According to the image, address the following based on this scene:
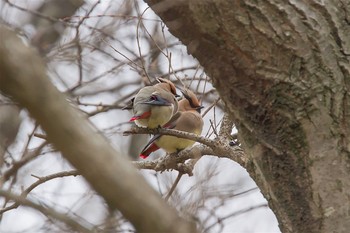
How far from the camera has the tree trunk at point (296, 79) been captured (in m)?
2.71

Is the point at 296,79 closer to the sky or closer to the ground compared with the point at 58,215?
closer to the sky

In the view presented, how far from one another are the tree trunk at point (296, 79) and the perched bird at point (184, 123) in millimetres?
3218

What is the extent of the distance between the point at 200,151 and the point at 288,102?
5.26 feet

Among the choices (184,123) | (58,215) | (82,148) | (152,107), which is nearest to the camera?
(82,148)

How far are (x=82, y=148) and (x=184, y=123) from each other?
15.6 ft

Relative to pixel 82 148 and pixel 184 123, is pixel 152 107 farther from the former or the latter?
pixel 82 148

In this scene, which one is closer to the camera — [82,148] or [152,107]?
[82,148]

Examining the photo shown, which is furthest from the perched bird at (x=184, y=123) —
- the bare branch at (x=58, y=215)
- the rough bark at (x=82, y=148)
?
the rough bark at (x=82, y=148)

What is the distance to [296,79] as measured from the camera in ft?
8.97

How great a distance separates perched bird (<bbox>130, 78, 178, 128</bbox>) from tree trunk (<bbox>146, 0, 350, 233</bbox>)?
2.49 meters

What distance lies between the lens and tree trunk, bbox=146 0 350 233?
2.71 meters

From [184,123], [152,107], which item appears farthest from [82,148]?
[184,123]

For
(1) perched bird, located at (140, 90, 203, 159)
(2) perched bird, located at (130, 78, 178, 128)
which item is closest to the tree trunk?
(2) perched bird, located at (130, 78, 178, 128)

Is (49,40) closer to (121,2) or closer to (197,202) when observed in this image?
(121,2)
